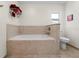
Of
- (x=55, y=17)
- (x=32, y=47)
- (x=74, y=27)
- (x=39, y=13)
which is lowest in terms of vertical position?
(x=32, y=47)

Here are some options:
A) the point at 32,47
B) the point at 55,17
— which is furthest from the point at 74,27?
the point at 32,47

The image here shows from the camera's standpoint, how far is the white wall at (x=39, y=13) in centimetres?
543

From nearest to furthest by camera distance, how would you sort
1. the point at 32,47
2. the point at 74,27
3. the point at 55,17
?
the point at 32,47 → the point at 74,27 → the point at 55,17

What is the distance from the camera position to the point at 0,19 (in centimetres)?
259

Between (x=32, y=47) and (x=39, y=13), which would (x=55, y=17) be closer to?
(x=39, y=13)

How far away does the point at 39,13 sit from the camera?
552 cm

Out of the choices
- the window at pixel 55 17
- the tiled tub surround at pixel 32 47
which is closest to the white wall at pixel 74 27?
the window at pixel 55 17

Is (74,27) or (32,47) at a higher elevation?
(74,27)

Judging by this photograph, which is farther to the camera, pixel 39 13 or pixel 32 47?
pixel 39 13

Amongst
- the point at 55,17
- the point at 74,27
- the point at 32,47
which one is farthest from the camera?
the point at 55,17

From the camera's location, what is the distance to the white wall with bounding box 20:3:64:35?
A: 543cm

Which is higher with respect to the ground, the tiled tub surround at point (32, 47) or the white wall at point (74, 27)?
the white wall at point (74, 27)

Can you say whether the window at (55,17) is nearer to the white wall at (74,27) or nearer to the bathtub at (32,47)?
the white wall at (74,27)

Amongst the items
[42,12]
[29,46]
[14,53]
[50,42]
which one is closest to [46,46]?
[50,42]
